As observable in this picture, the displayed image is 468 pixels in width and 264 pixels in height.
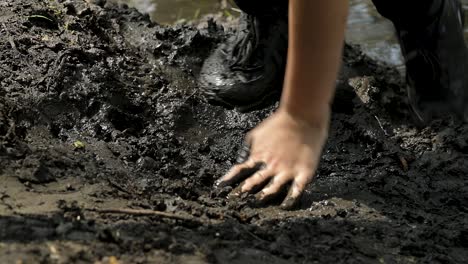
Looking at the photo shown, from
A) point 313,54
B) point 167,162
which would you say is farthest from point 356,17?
point 313,54

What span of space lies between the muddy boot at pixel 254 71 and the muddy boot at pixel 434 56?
48 cm

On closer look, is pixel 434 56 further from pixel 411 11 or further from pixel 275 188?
pixel 275 188

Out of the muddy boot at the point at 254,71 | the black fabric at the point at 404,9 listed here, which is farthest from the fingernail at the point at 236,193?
the black fabric at the point at 404,9

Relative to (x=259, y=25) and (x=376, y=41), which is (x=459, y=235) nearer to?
(x=259, y=25)

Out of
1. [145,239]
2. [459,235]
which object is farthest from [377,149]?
[145,239]

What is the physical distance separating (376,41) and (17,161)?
296 cm

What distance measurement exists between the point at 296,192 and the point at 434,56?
3.63 feet

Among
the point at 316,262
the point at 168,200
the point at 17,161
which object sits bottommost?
the point at 316,262

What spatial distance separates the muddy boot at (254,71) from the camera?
8.91ft

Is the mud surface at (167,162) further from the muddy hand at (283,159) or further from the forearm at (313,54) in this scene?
the forearm at (313,54)

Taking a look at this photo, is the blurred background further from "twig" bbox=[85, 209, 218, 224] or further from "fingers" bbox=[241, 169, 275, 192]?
"twig" bbox=[85, 209, 218, 224]

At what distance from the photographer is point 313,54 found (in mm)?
1829

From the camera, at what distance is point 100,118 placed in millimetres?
2383

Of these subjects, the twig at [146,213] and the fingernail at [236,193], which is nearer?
the twig at [146,213]
